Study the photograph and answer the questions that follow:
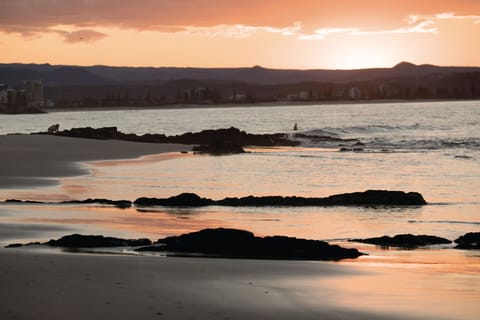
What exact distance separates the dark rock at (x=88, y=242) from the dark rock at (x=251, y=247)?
28.9 inches

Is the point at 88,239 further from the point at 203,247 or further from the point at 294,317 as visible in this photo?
the point at 294,317

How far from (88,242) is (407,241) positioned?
5095 mm

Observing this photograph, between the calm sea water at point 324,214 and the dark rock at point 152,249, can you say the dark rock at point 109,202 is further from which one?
the dark rock at point 152,249

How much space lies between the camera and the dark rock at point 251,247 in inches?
486

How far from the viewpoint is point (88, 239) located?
13.0m

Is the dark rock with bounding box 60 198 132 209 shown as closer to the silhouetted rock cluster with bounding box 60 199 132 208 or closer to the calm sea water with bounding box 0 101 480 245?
the silhouetted rock cluster with bounding box 60 199 132 208

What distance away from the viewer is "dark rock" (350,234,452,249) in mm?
13867

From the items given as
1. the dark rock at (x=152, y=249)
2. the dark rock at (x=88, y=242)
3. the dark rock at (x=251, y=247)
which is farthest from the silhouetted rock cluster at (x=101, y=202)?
the dark rock at (x=251, y=247)

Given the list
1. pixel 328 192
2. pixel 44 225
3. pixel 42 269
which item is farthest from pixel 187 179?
pixel 42 269

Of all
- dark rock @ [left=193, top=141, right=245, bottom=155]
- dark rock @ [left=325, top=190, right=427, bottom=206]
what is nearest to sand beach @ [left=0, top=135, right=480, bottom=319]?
dark rock @ [left=325, top=190, right=427, bottom=206]

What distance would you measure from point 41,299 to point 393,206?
484 inches

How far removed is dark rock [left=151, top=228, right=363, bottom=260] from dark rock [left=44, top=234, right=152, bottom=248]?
2.41 ft

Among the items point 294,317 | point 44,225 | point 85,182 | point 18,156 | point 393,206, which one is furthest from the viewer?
point 18,156

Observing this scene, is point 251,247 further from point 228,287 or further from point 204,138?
point 204,138
